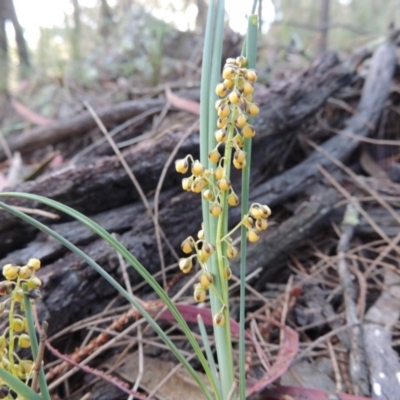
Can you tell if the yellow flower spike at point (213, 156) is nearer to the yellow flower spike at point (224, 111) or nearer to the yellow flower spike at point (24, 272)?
the yellow flower spike at point (224, 111)

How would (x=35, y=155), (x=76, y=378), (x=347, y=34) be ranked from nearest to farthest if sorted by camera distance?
(x=76, y=378) → (x=35, y=155) → (x=347, y=34)

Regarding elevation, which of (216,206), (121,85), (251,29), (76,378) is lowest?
(76,378)

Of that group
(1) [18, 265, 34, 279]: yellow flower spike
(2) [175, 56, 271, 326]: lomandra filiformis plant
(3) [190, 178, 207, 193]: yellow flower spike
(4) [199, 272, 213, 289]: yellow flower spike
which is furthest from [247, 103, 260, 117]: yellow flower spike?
(1) [18, 265, 34, 279]: yellow flower spike

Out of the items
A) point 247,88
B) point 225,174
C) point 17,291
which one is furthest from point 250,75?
point 17,291

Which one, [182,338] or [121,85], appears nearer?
[182,338]

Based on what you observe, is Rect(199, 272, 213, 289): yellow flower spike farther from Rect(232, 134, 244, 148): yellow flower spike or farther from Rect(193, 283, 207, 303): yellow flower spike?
Rect(232, 134, 244, 148): yellow flower spike

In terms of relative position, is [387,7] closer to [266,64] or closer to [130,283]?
[266,64]

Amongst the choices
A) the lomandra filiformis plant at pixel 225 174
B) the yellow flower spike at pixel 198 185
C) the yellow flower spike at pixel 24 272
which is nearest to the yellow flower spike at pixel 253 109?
the lomandra filiformis plant at pixel 225 174

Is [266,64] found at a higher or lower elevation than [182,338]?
higher

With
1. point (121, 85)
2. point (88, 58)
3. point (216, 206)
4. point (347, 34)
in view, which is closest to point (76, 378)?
point (216, 206)
